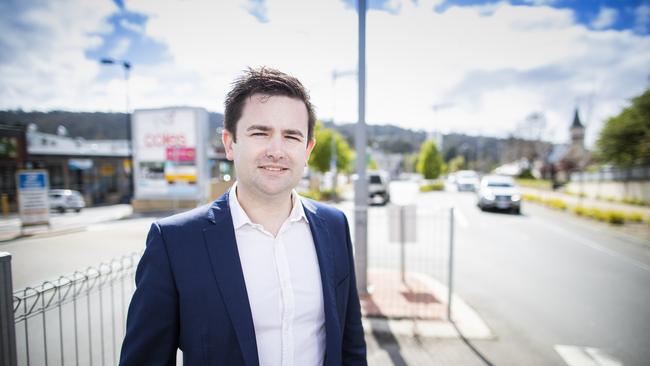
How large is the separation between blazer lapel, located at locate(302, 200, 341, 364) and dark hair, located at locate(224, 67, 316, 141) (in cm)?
63

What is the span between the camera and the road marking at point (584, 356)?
A: 3.16 m

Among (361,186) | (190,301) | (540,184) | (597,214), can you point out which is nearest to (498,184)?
(597,214)

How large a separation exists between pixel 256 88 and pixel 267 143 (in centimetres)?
26

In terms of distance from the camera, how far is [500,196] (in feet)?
47.4

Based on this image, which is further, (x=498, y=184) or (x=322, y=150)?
(x=322, y=150)

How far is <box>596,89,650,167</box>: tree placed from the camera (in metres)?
19.1

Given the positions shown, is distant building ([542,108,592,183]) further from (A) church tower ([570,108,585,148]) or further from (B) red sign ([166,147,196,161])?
(B) red sign ([166,147,196,161])

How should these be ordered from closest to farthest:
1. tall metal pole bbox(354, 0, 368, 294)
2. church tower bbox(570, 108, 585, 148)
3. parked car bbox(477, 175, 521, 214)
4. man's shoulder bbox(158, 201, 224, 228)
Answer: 1. man's shoulder bbox(158, 201, 224, 228)
2. tall metal pole bbox(354, 0, 368, 294)
3. parked car bbox(477, 175, 521, 214)
4. church tower bbox(570, 108, 585, 148)

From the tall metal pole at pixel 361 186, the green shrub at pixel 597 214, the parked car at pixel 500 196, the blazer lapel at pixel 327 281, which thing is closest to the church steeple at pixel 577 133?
the parked car at pixel 500 196

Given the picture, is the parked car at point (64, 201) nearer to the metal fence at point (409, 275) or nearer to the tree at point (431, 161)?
the metal fence at point (409, 275)

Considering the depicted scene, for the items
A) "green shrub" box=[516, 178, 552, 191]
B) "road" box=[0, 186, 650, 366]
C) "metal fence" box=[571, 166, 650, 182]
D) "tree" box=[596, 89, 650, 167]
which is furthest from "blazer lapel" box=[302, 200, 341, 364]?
"green shrub" box=[516, 178, 552, 191]

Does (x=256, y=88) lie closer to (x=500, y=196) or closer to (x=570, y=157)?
(x=500, y=196)

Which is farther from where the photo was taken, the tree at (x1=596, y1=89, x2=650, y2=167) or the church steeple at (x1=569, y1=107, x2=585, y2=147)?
the church steeple at (x1=569, y1=107, x2=585, y2=147)

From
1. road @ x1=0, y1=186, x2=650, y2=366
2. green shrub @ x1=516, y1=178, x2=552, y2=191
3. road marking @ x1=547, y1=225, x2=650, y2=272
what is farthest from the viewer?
green shrub @ x1=516, y1=178, x2=552, y2=191
